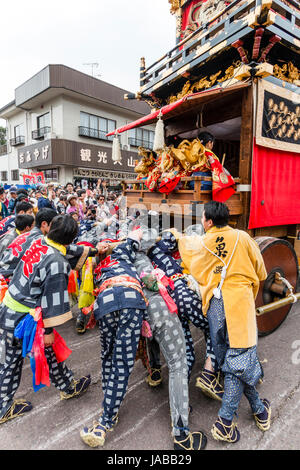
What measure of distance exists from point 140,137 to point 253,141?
18.5 metres

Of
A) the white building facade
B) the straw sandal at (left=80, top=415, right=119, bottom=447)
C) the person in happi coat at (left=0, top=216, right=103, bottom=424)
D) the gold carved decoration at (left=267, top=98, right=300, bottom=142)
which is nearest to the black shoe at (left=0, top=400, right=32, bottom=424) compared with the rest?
the person in happi coat at (left=0, top=216, right=103, bottom=424)

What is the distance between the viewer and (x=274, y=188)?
3.91m

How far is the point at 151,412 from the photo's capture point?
2.35 metres

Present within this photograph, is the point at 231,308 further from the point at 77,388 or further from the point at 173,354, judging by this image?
the point at 77,388

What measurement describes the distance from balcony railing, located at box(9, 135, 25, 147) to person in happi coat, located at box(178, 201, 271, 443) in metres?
20.8

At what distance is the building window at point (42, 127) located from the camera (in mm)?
16831

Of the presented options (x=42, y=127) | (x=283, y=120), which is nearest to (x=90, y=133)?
(x=42, y=127)

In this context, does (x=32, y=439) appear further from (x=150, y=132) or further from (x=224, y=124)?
(x=150, y=132)

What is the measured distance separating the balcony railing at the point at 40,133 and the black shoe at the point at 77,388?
17.2m

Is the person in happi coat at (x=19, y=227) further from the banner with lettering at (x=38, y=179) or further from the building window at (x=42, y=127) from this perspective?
the building window at (x=42, y=127)

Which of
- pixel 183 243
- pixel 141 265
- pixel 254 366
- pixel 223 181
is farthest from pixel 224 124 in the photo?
pixel 254 366

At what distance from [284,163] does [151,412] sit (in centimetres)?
374

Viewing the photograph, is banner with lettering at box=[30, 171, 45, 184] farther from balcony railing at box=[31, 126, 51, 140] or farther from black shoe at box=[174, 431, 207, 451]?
black shoe at box=[174, 431, 207, 451]

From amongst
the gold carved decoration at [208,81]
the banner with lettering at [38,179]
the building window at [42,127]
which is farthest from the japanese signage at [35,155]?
the gold carved decoration at [208,81]
